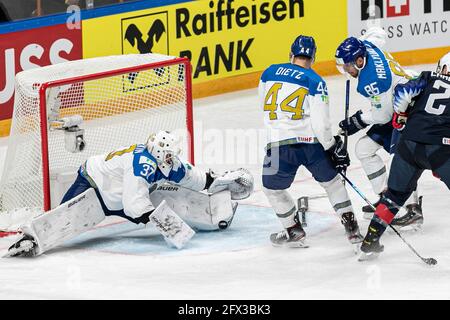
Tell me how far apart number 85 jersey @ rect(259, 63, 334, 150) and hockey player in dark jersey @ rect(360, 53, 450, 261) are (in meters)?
0.43

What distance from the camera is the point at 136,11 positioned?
37.9 feet

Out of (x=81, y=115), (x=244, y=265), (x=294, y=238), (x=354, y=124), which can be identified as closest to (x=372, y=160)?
(x=354, y=124)

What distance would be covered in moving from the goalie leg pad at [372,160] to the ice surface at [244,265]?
30 centimetres

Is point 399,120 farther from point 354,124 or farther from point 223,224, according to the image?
point 223,224

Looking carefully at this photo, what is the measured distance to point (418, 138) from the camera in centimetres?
770

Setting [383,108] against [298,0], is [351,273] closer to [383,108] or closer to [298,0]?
[383,108]

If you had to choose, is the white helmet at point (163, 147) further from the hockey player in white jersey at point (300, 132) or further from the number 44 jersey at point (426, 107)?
the number 44 jersey at point (426, 107)

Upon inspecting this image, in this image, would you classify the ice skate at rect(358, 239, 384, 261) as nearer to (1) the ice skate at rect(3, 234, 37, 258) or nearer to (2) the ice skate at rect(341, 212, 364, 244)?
(2) the ice skate at rect(341, 212, 364, 244)

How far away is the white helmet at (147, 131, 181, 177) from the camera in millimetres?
8188

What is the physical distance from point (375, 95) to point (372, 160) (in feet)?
1.79

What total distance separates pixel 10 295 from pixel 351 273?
179 cm

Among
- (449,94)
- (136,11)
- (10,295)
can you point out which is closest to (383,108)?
(449,94)

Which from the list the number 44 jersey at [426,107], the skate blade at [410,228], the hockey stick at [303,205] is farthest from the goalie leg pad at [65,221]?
the number 44 jersey at [426,107]

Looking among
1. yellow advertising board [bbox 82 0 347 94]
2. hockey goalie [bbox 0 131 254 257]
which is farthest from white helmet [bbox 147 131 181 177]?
yellow advertising board [bbox 82 0 347 94]
